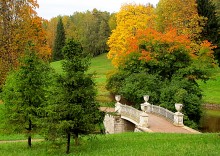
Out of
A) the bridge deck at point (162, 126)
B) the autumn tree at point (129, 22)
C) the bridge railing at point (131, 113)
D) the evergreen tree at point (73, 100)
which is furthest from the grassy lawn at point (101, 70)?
the evergreen tree at point (73, 100)

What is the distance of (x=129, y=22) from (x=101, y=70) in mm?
28071

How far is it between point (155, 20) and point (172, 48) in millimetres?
21872

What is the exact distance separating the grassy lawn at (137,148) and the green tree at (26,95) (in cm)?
135

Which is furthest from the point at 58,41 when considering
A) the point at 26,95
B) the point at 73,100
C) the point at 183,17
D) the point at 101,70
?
the point at 73,100

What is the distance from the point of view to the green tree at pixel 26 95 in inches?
639

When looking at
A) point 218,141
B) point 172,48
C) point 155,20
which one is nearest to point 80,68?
point 218,141

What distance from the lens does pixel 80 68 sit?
587 inches

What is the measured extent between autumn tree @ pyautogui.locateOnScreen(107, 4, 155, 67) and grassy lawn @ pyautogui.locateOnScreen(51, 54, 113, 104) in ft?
17.5

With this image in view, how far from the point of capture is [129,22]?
1941 inches

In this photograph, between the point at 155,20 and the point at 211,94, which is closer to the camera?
the point at 211,94

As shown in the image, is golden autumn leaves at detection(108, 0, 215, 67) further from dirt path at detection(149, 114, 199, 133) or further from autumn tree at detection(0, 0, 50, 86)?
autumn tree at detection(0, 0, 50, 86)

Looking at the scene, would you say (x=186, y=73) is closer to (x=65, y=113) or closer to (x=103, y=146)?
(x=103, y=146)

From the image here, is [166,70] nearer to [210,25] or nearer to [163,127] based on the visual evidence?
[163,127]

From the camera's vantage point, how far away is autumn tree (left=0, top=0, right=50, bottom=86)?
3288 centimetres
